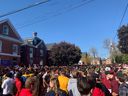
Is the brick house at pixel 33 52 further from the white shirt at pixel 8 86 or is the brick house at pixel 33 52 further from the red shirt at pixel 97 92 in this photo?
the red shirt at pixel 97 92

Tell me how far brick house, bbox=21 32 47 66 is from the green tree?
213 cm

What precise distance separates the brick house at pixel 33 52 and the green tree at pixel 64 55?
2.13 metres

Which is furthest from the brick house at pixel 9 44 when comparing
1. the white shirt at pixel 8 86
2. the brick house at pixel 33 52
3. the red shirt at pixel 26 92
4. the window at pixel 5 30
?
the red shirt at pixel 26 92

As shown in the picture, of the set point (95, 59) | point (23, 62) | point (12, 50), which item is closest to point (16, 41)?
point (12, 50)

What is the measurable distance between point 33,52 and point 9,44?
1166 centimetres

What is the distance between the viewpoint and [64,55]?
6812 cm

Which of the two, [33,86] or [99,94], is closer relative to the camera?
[99,94]

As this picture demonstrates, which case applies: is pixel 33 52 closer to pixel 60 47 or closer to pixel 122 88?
pixel 60 47

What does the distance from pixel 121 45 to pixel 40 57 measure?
18051 mm

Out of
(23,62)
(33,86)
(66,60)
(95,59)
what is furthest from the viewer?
(95,59)

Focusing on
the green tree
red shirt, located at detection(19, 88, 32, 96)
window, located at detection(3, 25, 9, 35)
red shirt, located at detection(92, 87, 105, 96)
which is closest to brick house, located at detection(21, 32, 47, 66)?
the green tree

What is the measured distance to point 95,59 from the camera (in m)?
138

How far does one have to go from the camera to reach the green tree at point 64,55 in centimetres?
6781

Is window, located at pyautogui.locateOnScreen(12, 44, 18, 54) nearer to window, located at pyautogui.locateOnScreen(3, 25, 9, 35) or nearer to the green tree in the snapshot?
window, located at pyautogui.locateOnScreen(3, 25, 9, 35)
